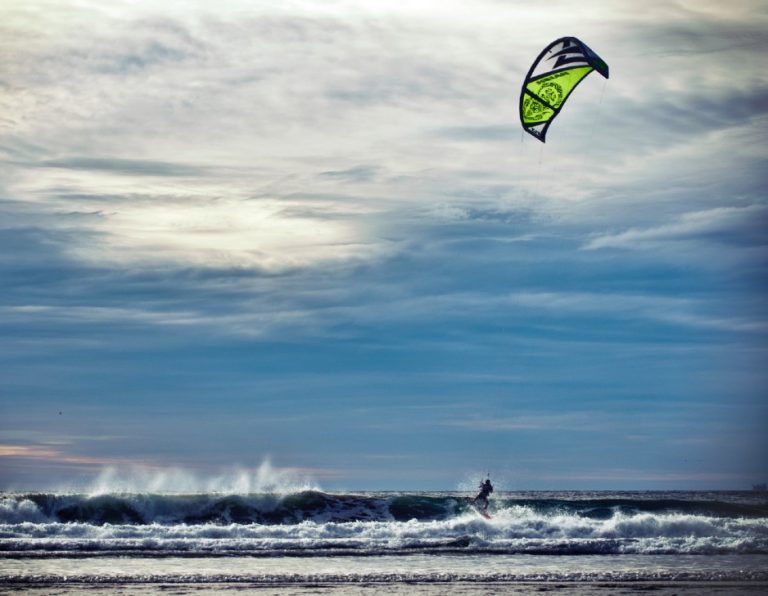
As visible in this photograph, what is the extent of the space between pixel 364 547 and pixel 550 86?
500 inches

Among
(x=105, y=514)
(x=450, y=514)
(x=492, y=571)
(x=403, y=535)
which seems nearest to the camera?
(x=492, y=571)

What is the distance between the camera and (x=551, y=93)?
20578 millimetres

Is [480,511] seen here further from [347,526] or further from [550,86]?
[550,86]

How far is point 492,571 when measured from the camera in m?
20.6

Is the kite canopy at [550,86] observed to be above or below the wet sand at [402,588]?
above

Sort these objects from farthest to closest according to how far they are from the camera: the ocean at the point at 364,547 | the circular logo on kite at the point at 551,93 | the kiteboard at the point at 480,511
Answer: the kiteboard at the point at 480,511
the circular logo on kite at the point at 551,93
the ocean at the point at 364,547

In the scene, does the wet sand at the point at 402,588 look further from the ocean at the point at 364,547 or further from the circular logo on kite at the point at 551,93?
the circular logo on kite at the point at 551,93

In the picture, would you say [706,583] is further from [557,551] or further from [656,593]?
[557,551]

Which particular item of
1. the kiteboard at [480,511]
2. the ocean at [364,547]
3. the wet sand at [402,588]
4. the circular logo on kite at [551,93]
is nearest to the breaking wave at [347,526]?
the ocean at [364,547]

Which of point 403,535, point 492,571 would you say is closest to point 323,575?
point 492,571

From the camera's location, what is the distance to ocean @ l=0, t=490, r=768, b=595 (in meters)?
18.8

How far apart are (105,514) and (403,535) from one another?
36.5 ft

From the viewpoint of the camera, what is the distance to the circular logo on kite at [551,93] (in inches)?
806

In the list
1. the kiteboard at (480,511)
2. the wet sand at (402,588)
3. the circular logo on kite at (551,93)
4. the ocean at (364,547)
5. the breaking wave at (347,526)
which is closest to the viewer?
the wet sand at (402,588)
